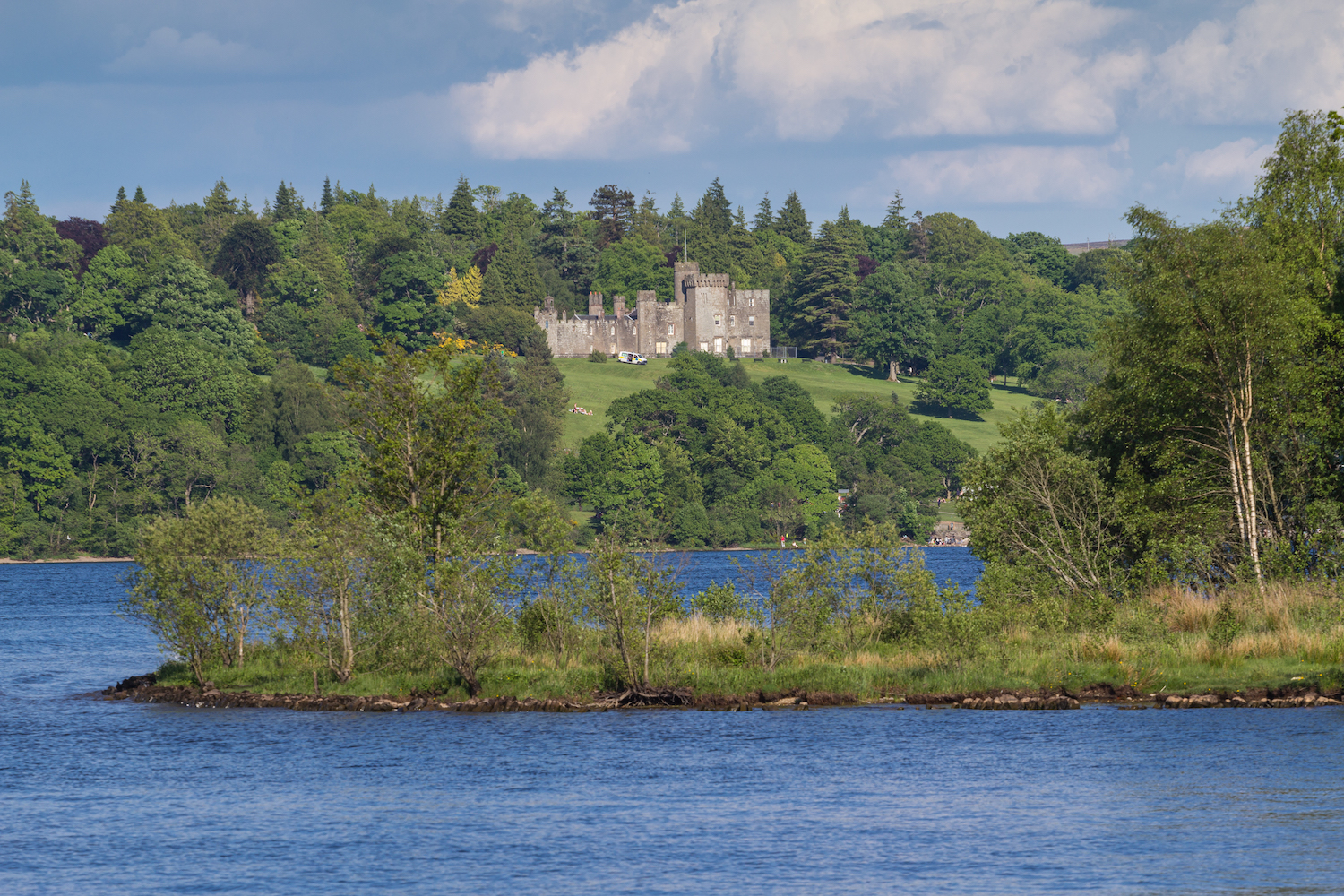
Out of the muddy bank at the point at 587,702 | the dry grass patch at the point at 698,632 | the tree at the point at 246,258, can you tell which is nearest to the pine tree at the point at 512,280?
the tree at the point at 246,258

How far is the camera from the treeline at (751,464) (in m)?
126

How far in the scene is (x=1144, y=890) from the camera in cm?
1823

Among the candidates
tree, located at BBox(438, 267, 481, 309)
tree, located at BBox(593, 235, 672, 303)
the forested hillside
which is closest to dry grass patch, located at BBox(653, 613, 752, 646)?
the forested hillside

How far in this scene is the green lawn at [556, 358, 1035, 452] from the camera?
147 meters

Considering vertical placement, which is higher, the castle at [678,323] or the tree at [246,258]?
the tree at [246,258]

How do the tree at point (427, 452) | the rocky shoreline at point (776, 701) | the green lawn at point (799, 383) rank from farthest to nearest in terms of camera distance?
the green lawn at point (799, 383) → the tree at point (427, 452) → the rocky shoreline at point (776, 701)

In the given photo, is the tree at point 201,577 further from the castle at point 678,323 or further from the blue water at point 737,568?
the castle at point 678,323

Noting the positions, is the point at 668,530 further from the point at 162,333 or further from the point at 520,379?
the point at 162,333

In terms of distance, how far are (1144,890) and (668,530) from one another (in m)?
107

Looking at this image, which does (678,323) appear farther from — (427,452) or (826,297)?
(427,452)

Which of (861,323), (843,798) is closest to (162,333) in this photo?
(861,323)

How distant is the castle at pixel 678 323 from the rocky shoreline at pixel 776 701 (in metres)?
142

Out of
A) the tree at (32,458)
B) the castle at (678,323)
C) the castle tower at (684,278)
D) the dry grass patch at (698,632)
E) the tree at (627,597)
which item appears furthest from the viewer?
the castle tower at (684,278)

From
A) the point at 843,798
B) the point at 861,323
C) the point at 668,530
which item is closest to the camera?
the point at 843,798
